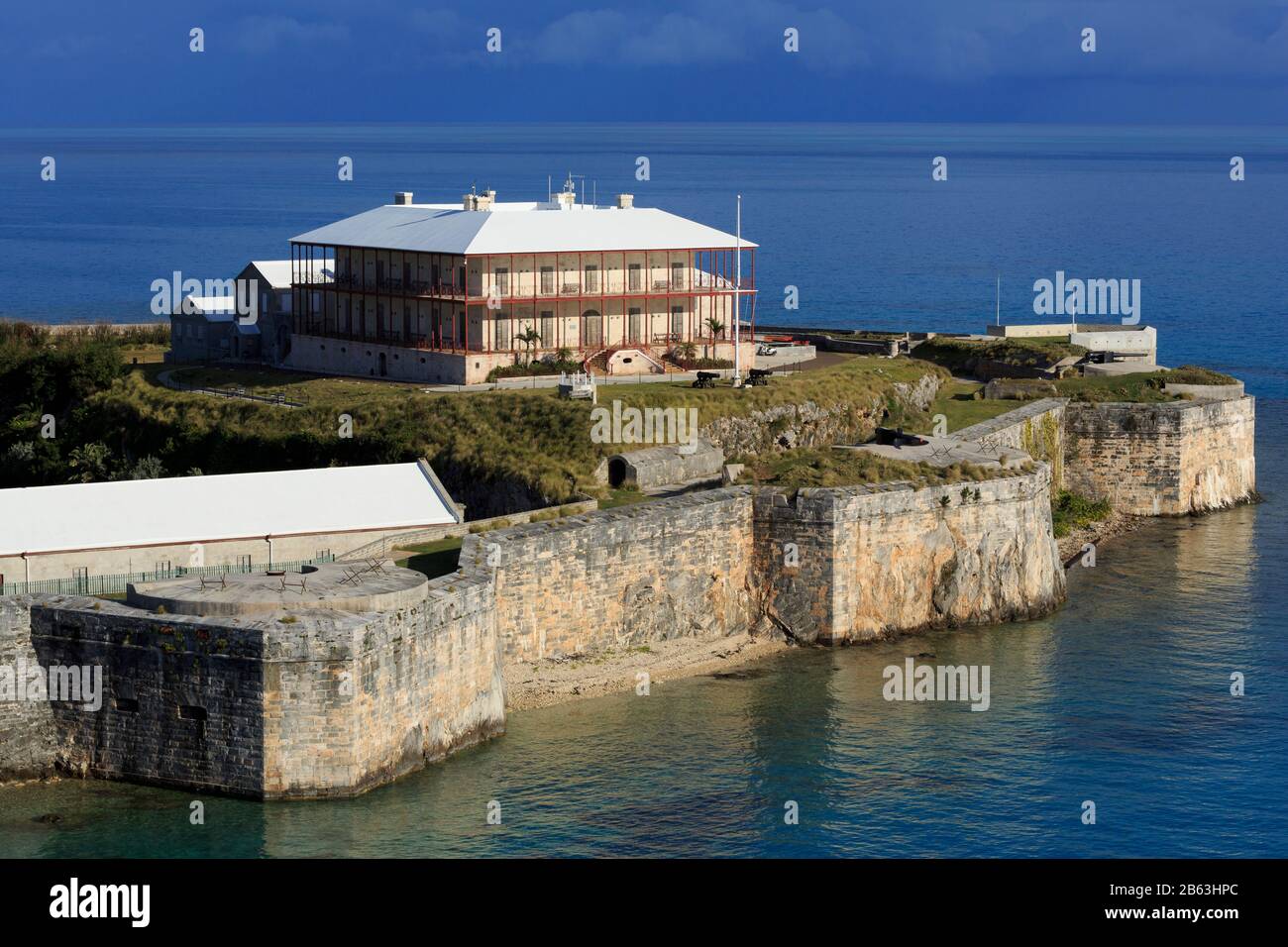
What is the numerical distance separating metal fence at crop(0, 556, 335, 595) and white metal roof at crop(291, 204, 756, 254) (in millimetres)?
23755

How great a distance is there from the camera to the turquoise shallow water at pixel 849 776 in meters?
40.6

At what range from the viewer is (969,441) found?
63.2 metres

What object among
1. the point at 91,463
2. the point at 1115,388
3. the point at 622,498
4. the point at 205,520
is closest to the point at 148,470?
the point at 91,463

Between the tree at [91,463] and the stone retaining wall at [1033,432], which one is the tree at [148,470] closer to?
the tree at [91,463]

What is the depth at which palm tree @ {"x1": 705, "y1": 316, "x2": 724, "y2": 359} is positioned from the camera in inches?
2975

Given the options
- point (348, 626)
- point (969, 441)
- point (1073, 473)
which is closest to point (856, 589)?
point (969, 441)

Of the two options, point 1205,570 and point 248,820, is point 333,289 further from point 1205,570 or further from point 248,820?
point 248,820

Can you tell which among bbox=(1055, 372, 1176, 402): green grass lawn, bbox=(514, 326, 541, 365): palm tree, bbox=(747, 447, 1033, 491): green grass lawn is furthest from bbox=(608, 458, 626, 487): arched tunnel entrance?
bbox=(1055, 372, 1176, 402): green grass lawn

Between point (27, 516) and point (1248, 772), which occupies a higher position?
point (27, 516)

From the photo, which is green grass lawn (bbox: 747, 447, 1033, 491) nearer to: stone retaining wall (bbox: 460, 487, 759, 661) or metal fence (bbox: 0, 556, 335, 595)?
stone retaining wall (bbox: 460, 487, 759, 661)

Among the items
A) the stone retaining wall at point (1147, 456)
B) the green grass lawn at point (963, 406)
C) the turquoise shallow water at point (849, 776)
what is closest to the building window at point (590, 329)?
the green grass lawn at point (963, 406)

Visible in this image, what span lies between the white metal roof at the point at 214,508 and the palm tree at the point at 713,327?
22.0 m

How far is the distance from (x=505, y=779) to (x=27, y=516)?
47.1 ft

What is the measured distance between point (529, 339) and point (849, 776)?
29.8m
